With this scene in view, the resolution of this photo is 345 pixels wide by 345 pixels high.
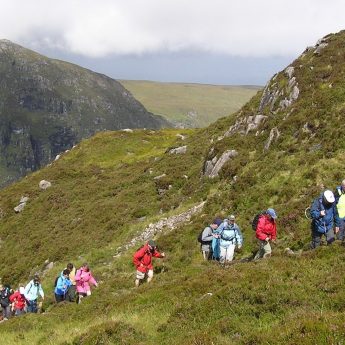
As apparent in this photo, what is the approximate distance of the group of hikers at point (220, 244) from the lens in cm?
1811

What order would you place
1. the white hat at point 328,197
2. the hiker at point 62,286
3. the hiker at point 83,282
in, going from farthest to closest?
1. the hiker at point 62,286
2. the hiker at point 83,282
3. the white hat at point 328,197

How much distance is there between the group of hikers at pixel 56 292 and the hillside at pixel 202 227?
0.85m

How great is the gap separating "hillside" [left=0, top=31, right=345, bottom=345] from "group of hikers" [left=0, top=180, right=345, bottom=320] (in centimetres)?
92

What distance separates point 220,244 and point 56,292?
935 centimetres

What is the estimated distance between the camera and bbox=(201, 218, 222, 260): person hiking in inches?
865

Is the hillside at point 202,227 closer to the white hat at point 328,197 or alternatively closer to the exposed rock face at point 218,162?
the exposed rock face at point 218,162

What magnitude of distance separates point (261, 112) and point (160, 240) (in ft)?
62.5

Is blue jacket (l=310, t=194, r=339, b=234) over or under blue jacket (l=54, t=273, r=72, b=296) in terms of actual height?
over

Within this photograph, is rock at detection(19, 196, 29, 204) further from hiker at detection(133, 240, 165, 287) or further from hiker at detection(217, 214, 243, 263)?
hiker at detection(217, 214, 243, 263)

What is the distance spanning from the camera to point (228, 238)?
21.0m

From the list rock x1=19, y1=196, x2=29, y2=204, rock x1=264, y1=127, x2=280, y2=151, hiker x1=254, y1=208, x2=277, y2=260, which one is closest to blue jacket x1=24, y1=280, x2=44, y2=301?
hiker x1=254, y1=208, x2=277, y2=260

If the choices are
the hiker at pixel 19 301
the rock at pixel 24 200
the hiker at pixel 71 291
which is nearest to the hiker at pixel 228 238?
the hiker at pixel 71 291

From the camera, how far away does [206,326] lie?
41.7 feet

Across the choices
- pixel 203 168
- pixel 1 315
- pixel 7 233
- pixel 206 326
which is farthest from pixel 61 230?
pixel 206 326
